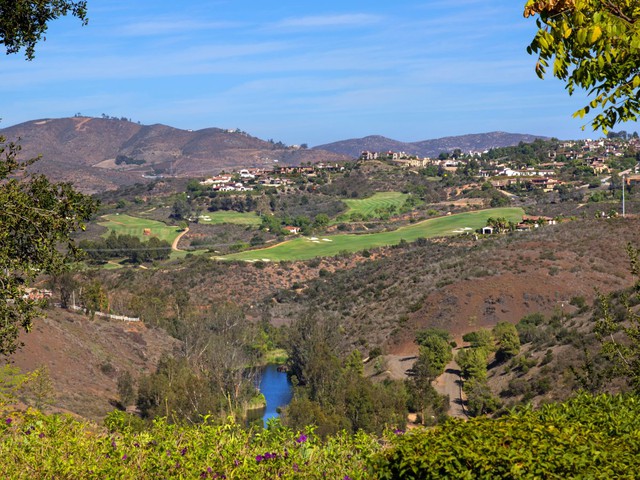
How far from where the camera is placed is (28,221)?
9.80 metres

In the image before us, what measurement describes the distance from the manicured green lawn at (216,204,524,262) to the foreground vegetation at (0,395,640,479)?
79.2m

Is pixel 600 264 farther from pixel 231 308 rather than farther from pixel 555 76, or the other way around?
pixel 555 76

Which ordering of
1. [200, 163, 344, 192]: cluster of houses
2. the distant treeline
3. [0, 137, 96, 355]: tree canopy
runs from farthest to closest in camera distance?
1. [200, 163, 344, 192]: cluster of houses
2. the distant treeline
3. [0, 137, 96, 355]: tree canopy

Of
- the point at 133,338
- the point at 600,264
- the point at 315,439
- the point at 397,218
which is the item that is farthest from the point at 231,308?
the point at 315,439

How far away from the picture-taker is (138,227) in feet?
365

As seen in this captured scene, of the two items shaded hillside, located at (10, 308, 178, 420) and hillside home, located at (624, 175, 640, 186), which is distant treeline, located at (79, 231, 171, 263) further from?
hillside home, located at (624, 175, 640, 186)

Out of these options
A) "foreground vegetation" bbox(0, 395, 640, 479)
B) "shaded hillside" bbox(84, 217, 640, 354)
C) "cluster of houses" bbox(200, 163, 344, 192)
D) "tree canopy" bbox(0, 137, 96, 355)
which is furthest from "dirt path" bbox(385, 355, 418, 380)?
"cluster of houses" bbox(200, 163, 344, 192)

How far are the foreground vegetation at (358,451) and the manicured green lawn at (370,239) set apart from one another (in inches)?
3116

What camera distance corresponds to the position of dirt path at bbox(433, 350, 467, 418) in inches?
1423

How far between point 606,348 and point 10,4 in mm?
9143

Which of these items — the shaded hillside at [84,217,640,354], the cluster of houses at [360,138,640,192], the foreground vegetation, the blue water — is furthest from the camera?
the cluster of houses at [360,138,640,192]

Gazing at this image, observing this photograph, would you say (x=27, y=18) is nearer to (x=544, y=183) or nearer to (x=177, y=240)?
(x=177, y=240)

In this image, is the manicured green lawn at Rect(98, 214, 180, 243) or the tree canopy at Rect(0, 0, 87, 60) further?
the manicured green lawn at Rect(98, 214, 180, 243)

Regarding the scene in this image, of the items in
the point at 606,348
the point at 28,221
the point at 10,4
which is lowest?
the point at 606,348
